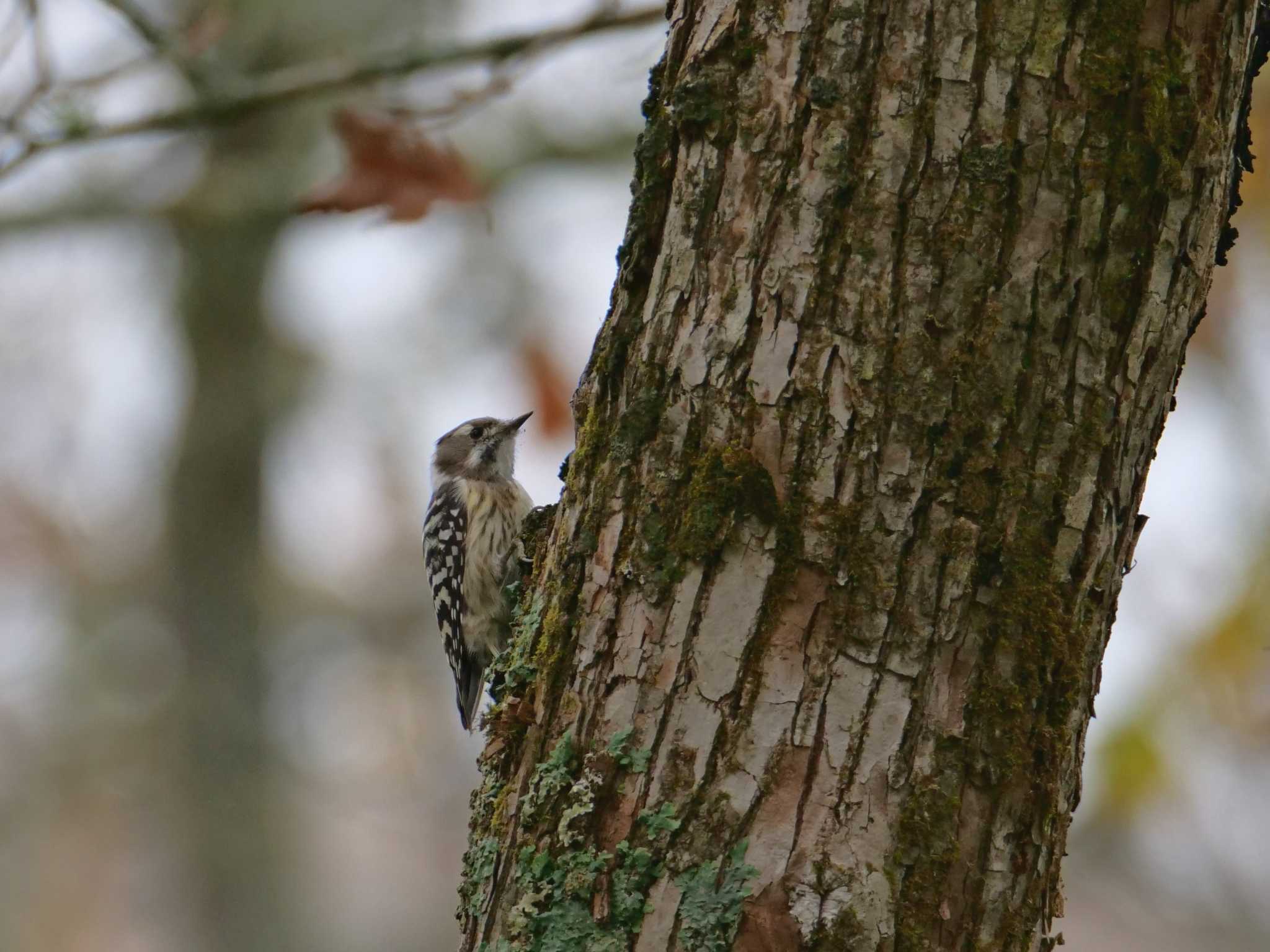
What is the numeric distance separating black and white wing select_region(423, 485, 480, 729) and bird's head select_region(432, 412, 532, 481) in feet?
1.18

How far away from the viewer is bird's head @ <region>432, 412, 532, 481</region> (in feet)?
21.6

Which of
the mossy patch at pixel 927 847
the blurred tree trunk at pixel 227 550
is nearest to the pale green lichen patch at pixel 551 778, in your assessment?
the mossy patch at pixel 927 847

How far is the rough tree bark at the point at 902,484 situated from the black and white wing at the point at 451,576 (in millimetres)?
3693

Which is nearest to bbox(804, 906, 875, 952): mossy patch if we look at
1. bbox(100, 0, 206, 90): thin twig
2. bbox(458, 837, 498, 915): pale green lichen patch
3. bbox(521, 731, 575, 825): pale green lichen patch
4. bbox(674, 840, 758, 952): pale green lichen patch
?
bbox(674, 840, 758, 952): pale green lichen patch

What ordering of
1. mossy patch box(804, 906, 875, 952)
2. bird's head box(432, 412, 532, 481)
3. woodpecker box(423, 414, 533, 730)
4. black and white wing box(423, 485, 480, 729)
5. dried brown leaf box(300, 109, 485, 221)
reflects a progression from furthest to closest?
bird's head box(432, 412, 532, 481) < black and white wing box(423, 485, 480, 729) < woodpecker box(423, 414, 533, 730) < dried brown leaf box(300, 109, 485, 221) < mossy patch box(804, 906, 875, 952)

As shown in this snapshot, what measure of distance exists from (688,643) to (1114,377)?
82 centimetres

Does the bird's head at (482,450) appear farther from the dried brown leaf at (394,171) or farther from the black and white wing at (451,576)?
the dried brown leaf at (394,171)

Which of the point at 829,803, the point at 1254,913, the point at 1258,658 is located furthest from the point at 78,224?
the point at 1254,913

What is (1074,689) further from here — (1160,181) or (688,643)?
(1160,181)

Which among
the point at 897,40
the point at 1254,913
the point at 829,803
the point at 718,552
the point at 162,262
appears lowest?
the point at 829,803

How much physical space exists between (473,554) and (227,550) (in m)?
6.14

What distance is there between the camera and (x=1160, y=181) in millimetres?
2057

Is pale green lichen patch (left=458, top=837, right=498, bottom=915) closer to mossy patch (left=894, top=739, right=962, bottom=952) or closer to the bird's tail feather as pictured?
mossy patch (left=894, top=739, right=962, bottom=952)

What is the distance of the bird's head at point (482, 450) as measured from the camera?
21.6 ft
